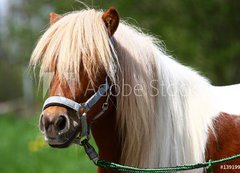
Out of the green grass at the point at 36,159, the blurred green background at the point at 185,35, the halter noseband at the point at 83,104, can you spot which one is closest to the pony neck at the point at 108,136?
the halter noseband at the point at 83,104

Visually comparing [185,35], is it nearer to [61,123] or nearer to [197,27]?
[197,27]

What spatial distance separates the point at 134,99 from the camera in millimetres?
3127

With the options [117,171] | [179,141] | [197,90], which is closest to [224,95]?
[197,90]

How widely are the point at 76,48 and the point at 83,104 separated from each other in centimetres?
37

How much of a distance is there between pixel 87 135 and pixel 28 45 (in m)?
22.3

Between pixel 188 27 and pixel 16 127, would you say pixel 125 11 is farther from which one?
pixel 16 127

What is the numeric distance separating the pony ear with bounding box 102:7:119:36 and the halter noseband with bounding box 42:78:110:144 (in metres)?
0.37

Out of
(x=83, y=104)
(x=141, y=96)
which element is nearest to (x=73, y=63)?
(x=83, y=104)

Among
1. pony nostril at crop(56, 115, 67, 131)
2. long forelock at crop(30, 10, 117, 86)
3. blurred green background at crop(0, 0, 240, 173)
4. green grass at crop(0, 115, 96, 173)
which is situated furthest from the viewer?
blurred green background at crop(0, 0, 240, 173)

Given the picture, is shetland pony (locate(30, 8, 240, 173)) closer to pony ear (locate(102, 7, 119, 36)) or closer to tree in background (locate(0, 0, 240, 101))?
pony ear (locate(102, 7, 119, 36))

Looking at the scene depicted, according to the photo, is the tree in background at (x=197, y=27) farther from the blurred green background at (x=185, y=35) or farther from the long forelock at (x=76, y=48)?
the long forelock at (x=76, y=48)

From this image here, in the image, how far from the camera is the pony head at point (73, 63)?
2.88 metres

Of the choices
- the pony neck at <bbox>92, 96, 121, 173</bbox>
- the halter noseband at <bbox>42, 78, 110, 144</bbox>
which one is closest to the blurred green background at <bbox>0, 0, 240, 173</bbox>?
the pony neck at <bbox>92, 96, 121, 173</bbox>

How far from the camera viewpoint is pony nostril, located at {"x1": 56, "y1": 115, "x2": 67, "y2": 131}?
2.85m
